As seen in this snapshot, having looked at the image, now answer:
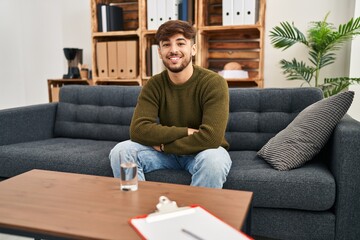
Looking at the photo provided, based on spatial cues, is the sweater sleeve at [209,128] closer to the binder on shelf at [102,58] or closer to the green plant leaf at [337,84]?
the green plant leaf at [337,84]

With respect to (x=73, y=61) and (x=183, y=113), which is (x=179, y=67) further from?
(x=73, y=61)

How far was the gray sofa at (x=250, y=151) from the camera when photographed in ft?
4.75

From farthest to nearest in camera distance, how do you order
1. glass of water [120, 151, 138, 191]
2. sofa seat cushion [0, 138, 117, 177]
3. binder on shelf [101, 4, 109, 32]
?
1. binder on shelf [101, 4, 109, 32]
2. sofa seat cushion [0, 138, 117, 177]
3. glass of water [120, 151, 138, 191]

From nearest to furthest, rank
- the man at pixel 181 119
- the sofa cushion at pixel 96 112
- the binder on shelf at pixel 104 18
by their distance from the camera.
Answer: the man at pixel 181 119, the sofa cushion at pixel 96 112, the binder on shelf at pixel 104 18

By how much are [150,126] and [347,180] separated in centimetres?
94

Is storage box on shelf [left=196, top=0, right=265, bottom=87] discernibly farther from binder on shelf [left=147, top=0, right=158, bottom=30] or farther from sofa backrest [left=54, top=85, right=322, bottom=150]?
sofa backrest [left=54, top=85, right=322, bottom=150]

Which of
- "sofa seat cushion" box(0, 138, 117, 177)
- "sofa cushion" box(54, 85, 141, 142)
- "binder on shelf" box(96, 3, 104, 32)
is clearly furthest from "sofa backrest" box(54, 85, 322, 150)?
"binder on shelf" box(96, 3, 104, 32)

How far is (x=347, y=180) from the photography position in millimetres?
1419

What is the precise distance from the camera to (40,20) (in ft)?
12.8

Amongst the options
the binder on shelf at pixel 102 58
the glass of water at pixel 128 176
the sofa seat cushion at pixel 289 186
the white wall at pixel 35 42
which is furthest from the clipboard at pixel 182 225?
the white wall at pixel 35 42

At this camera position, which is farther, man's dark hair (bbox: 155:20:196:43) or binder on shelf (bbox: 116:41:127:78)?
binder on shelf (bbox: 116:41:127:78)

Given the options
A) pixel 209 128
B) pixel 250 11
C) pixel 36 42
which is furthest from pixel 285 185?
pixel 36 42

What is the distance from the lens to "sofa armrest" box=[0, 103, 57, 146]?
85.7 inches

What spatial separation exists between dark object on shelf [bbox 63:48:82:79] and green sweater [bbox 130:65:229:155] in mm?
1847
